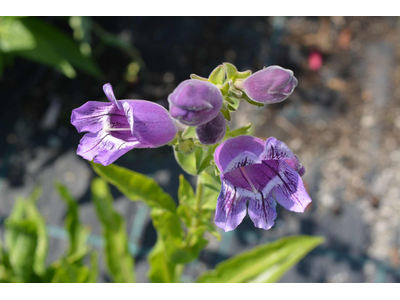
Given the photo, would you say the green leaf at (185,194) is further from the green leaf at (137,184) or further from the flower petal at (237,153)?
the flower petal at (237,153)

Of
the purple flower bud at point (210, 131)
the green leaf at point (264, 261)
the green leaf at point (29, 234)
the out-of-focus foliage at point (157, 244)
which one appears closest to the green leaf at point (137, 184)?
the out-of-focus foliage at point (157, 244)

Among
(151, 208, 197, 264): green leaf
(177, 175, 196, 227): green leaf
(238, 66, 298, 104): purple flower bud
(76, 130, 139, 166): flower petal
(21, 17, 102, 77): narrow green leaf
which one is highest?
(238, 66, 298, 104): purple flower bud

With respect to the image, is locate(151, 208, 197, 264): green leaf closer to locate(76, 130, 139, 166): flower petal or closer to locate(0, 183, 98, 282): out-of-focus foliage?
locate(76, 130, 139, 166): flower petal

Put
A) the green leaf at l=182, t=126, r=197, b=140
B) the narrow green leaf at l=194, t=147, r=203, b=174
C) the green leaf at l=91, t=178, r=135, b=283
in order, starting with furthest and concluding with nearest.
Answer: the green leaf at l=91, t=178, r=135, b=283
the narrow green leaf at l=194, t=147, r=203, b=174
the green leaf at l=182, t=126, r=197, b=140

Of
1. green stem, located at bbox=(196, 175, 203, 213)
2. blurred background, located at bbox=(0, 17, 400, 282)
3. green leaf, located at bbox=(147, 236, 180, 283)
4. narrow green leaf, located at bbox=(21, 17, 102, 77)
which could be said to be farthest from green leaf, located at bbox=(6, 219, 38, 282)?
narrow green leaf, located at bbox=(21, 17, 102, 77)

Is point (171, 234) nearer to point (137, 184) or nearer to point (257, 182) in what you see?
point (137, 184)

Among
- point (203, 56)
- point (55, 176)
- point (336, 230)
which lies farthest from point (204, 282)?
point (203, 56)

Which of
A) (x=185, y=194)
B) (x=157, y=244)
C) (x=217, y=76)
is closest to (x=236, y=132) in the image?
(x=217, y=76)
